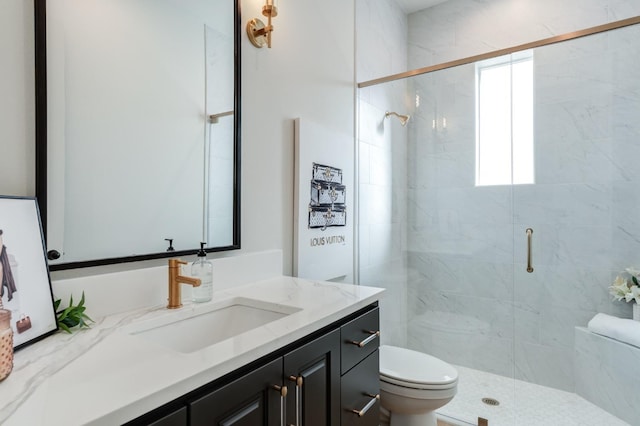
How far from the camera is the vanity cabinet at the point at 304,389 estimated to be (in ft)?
2.25

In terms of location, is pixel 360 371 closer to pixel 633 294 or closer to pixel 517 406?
pixel 517 406

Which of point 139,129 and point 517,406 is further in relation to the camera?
point 517,406

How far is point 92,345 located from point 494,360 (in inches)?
92.2

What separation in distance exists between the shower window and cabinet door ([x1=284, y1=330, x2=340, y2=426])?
1.77 metres

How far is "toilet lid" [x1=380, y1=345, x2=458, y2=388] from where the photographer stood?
5.53ft

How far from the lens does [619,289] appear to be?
2094 mm

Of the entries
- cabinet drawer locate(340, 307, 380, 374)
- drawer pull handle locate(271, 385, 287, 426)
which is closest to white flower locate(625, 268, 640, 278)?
cabinet drawer locate(340, 307, 380, 374)

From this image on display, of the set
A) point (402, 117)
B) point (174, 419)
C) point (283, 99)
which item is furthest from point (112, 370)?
point (402, 117)

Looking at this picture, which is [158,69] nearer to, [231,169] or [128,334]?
[231,169]

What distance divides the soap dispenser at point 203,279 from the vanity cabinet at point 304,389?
0.39 metres

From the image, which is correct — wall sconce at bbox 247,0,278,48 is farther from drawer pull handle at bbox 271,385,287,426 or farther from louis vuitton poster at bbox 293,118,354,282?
drawer pull handle at bbox 271,385,287,426

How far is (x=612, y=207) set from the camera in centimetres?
210

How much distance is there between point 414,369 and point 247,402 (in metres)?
1.31

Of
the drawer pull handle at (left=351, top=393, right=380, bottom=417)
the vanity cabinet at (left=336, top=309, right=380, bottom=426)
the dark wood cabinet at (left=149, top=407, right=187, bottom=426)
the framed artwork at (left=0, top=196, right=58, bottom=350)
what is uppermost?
the framed artwork at (left=0, top=196, right=58, bottom=350)
